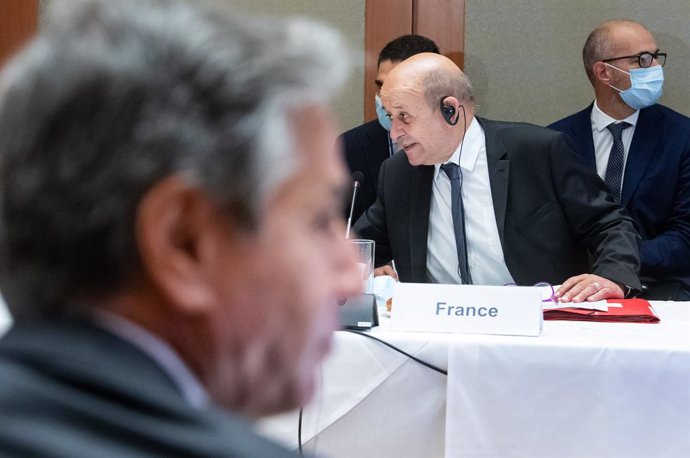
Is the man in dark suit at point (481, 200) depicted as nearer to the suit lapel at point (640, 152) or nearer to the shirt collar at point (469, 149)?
the shirt collar at point (469, 149)

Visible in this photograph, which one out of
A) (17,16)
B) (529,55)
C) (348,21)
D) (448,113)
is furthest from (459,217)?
(17,16)

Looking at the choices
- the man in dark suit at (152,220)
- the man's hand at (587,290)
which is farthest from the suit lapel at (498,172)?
the man in dark suit at (152,220)

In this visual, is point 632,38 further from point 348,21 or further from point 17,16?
point 17,16

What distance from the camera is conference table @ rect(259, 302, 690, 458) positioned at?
5.41 feet

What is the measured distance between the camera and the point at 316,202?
51 cm

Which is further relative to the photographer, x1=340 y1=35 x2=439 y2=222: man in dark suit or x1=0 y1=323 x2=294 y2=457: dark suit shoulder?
x1=340 y1=35 x2=439 y2=222: man in dark suit

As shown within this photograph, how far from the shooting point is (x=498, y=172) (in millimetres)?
2723

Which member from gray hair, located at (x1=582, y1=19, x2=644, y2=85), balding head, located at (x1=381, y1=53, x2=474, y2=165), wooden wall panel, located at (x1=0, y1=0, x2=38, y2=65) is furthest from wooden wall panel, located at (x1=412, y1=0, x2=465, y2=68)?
wooden wall panel, located at (x1=0, y1=0, x2=38, y2=65)

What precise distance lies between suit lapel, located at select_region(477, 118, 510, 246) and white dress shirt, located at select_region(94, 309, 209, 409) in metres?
2.23

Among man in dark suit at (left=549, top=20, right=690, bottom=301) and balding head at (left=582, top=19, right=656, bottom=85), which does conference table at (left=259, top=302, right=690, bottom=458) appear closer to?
man in dark suit at (left=549, top=20, right=690, bottom=301)

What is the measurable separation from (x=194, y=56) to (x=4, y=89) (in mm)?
91

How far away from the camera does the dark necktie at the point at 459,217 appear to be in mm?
2592

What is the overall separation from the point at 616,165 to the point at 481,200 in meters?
0.87

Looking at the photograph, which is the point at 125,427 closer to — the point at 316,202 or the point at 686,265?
the point at 316,202
